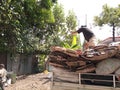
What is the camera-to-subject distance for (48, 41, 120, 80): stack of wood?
166 inches

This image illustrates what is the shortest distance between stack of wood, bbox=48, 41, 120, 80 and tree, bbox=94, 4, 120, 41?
21970 mm

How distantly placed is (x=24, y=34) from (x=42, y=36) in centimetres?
264

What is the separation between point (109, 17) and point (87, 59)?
22593 mm

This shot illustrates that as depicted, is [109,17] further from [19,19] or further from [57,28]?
[19,19]

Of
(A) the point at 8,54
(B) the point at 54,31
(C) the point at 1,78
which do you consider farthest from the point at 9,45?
(C) the point at 1,78

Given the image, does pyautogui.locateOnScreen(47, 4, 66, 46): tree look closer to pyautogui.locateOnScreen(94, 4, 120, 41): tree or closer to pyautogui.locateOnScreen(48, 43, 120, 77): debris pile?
pyautogui.locateOnScreen(94, 4, 120, 41): tree

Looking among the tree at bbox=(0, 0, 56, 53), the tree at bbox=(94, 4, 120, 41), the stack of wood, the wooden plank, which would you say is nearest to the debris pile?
the stack of wood

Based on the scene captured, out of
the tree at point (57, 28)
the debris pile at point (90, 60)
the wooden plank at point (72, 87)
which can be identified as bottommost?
the wooden plank at point (72, 87)

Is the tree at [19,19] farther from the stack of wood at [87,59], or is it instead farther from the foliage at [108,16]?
the stack of wood at [87,59]

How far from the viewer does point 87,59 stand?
4.36 meters

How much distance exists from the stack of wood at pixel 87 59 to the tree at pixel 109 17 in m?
22.0

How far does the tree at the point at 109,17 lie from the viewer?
1024 inches

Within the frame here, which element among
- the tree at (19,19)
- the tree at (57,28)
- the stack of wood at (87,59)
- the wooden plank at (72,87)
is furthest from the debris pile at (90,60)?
the tree at (57,28)

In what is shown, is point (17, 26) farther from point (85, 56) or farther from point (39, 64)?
point (85, 56)
